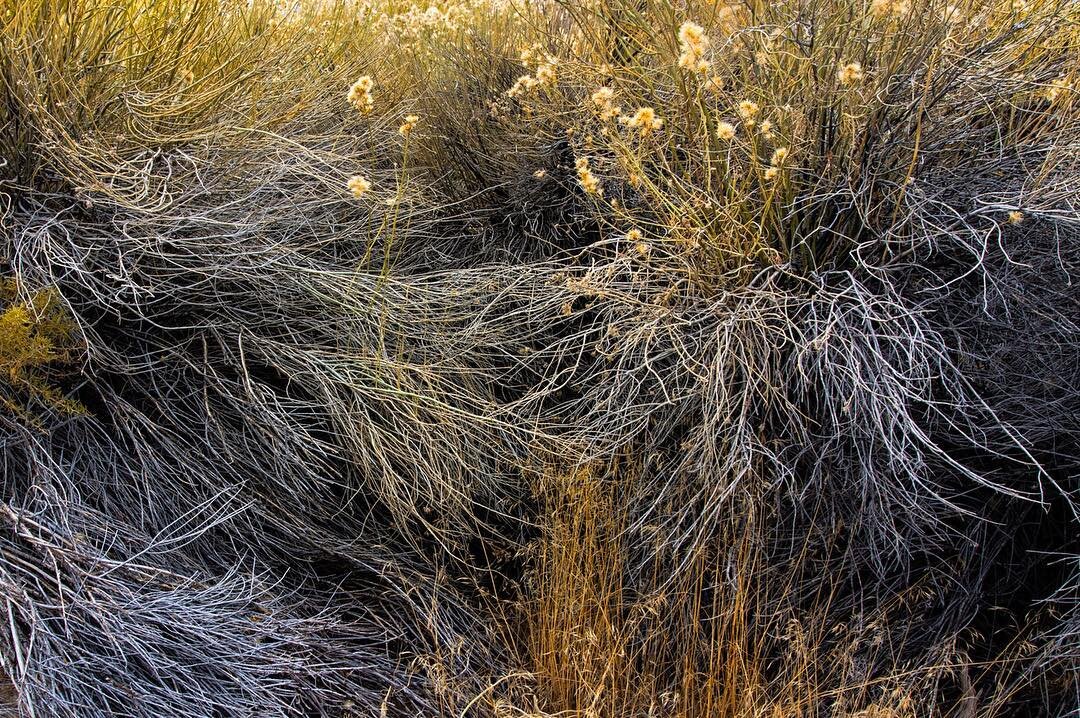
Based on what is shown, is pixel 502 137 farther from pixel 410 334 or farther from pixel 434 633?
pixel 434 633

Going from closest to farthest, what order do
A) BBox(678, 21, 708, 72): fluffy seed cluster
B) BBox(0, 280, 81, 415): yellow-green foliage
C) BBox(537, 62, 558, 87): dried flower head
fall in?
BBox(678, 21, 708, 72): fluffy seed cluster, BBox(0, 280, 81, 415): yellow-green foliage, BBox(537, 62, 558, 87): dried flower head

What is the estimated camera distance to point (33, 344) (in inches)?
105

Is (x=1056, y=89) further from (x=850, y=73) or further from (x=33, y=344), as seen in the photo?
(x=33, y=344)

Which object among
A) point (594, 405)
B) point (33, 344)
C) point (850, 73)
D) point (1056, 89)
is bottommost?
point (594, 405)

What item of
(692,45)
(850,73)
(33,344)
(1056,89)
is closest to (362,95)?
(692,45)

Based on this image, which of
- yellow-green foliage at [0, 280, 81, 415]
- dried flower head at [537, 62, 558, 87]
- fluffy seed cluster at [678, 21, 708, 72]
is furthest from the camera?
dried flower head at [537, 62, 558, 87]

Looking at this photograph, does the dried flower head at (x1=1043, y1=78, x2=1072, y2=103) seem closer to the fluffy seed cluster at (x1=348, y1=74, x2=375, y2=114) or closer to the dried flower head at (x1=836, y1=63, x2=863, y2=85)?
the dried flower head at (x1=836, y1=63, x2=863, y2=85)

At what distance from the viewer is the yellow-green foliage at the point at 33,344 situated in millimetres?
2594

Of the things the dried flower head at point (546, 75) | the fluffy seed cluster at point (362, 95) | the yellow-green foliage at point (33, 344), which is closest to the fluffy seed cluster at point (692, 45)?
the dried flower head at point (546, 75)

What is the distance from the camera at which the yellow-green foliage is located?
259 centimetres

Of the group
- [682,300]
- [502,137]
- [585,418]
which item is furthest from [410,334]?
[502,137]

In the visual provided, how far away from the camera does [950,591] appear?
9.74 ft

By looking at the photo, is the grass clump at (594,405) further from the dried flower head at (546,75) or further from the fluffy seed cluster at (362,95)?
the fluffy seed cluster at (362,95)

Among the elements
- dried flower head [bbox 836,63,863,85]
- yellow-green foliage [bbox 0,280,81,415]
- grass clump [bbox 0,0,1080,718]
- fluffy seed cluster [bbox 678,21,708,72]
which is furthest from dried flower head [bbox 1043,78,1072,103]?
yellow-green foliage [bbox 0,280,81,415]
